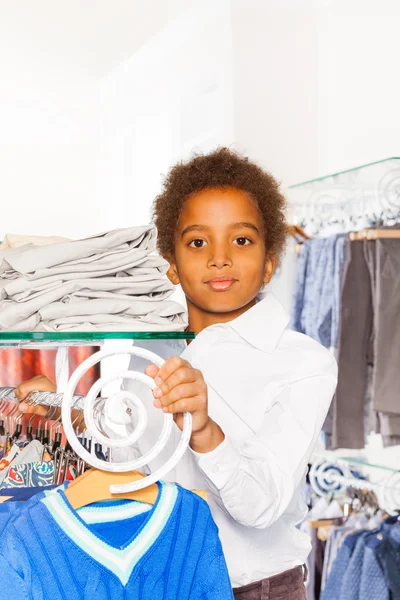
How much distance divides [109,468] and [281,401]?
1.46 feet

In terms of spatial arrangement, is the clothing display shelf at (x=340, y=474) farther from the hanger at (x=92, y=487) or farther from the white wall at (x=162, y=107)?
the hanger at (x=92, y=487)

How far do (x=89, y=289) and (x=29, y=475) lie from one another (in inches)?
13.1

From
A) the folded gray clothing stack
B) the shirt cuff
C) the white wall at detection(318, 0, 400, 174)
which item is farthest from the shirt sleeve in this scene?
the white wall at detection(318, 0, 400, 174)

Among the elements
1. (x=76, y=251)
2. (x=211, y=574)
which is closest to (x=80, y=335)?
(x=76, y=251)

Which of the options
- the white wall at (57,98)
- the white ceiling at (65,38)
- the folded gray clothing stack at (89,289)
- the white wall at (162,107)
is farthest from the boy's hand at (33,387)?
the white ceiling at (65,38)

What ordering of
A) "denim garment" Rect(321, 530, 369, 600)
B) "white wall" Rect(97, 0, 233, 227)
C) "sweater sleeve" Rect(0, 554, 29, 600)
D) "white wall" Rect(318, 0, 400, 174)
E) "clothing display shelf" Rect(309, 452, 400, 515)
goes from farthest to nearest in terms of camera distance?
1. "white wall" Rect(97, 0, 233, 227)
2. "white wall" Rect(318, 0, 400, 174)
3. "clothing display shelf" Rect(309, 452, 400, 515)
4. "denim garment" Rect(321, 530, 369, 600)
5. "sweater sleeve" Rect(0, 554, 29, 600)

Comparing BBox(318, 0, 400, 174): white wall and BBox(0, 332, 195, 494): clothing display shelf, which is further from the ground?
BBox(318, 0, 400, 174): white wall

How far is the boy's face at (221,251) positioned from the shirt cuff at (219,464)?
469 millimetres

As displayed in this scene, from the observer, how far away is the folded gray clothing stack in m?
1.12

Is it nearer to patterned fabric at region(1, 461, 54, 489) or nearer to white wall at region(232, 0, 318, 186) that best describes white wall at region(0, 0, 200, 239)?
white wall at region(232, 0, 318, 186)

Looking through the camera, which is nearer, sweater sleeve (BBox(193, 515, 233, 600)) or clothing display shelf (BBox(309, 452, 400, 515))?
sweater sleeve (BBox(193, 515, 233, 600))

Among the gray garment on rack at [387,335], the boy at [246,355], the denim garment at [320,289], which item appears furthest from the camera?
the denim garment at [320,289]

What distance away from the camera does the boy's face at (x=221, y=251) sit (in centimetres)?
143

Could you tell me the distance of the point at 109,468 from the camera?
91 cm
